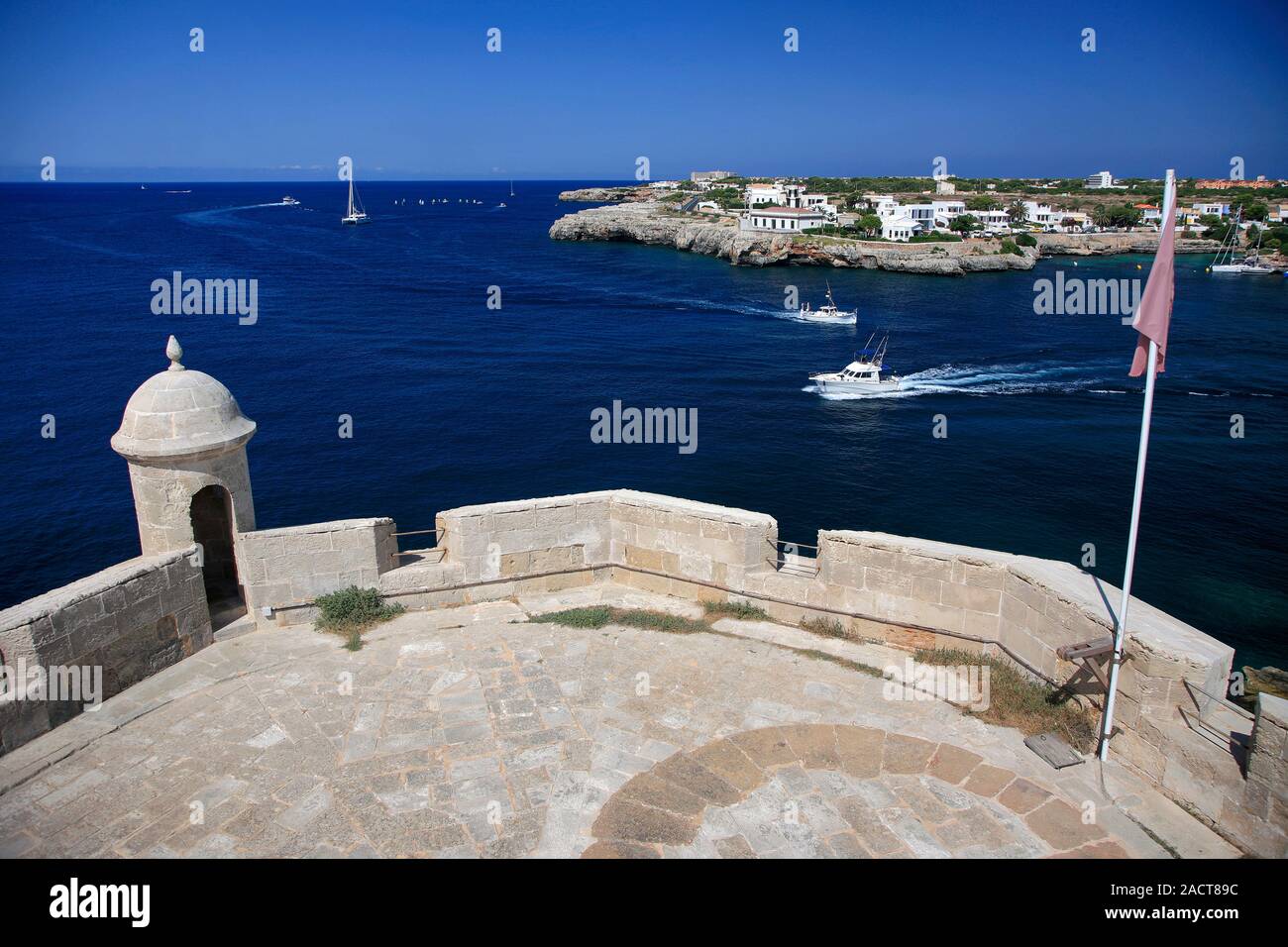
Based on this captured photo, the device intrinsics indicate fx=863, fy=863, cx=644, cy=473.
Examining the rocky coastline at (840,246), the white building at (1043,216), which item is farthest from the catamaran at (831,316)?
the white building at (1043,216)

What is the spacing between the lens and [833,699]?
8.41 metres

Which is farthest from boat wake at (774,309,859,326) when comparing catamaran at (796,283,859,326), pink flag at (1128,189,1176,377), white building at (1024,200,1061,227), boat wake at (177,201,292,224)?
boat wake at (177,201,292,224)

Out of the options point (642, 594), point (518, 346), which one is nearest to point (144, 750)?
point (642, 594)

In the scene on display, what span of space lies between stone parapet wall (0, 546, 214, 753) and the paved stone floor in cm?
21

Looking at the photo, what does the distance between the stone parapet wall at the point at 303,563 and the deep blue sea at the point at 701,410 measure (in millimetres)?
21556

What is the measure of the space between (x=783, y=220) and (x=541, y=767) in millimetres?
113844

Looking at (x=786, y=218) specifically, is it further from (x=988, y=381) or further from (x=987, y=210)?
(x=988, y=381)

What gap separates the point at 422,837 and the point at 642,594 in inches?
181

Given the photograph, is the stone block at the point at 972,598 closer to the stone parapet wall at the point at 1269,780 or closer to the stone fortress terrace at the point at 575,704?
the stone fortress terrace at the point at 575,704

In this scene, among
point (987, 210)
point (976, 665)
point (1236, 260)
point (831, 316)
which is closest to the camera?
point (976, 665)

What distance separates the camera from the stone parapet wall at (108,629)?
7.51 metres

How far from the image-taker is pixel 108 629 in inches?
325

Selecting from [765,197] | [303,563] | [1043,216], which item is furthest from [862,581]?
[1043,216]
